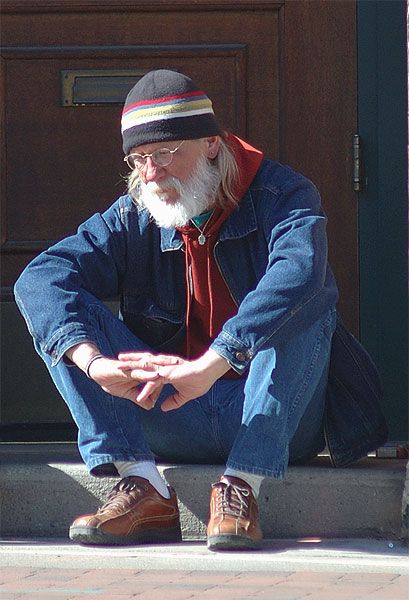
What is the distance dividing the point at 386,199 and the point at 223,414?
1.22m

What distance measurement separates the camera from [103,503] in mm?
3873

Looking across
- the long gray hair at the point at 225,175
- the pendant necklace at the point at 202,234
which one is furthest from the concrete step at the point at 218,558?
the long gray hair at the point at 225,175

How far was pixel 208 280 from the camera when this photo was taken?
3.84m

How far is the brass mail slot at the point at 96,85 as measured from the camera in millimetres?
4656

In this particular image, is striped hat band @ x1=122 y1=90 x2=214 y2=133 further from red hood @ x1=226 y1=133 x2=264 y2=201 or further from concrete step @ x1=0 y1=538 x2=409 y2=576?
concrete step @ x1=0 y1=538 x2=409 y2=576

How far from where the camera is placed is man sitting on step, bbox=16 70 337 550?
3500mm

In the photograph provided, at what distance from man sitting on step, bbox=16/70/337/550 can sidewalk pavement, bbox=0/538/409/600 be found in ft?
0.34

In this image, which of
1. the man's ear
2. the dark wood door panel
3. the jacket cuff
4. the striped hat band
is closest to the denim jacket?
the jacket cuff

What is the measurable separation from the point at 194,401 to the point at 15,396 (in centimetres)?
114

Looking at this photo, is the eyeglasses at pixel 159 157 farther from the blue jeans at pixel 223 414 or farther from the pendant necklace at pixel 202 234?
the blue jeans at pixel 223 414

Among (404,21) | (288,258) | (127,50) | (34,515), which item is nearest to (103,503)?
(34,515)

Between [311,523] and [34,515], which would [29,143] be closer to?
[34,515]

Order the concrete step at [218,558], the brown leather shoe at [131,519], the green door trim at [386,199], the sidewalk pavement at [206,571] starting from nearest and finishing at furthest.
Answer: the sidewalk pavement at [206,571] < the concrete step at [218,558] < the brown leather shoe at [131,519] < the green door trim at [386,199]

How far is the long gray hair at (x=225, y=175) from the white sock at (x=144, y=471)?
75 centimetres
